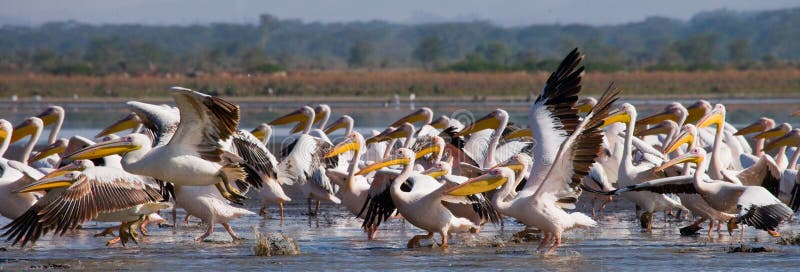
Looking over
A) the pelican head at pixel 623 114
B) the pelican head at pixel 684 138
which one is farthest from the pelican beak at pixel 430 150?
the pelican head at pixel 684 138

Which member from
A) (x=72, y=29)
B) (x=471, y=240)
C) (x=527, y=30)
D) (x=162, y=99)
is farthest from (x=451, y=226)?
(x=72, y=29)

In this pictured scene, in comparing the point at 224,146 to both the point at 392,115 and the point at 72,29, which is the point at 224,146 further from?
the point at 72,29

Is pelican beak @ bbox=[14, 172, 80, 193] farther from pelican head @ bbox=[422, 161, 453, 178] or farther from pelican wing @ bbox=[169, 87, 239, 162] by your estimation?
pelican head @ bbox=[422, 161, 453, 178]

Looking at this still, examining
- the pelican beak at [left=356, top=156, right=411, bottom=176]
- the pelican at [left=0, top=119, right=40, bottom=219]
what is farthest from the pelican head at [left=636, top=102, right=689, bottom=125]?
the pelican at [left=0, top=119, right=40, bottom=219]

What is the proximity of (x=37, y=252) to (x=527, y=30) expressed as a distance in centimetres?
13930

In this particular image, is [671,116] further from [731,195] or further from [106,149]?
[106,149]

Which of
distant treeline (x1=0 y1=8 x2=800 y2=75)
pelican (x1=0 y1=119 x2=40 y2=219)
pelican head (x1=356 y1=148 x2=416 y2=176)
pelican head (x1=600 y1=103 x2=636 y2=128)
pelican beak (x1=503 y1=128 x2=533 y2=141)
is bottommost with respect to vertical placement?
pelican (x1=0 y1=119 x2=40 y2=219)

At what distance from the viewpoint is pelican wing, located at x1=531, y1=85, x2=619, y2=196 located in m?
7.82

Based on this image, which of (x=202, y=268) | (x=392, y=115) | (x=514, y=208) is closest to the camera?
(x=202, y=268)

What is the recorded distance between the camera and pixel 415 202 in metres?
8.70

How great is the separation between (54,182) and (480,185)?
2745 millimetres

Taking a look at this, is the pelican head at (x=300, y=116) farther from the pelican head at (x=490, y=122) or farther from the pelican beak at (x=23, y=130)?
the pelican beak at (x=23, y=130)

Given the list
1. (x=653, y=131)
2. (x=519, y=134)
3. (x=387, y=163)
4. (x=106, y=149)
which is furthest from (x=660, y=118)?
(x=106, y=149)

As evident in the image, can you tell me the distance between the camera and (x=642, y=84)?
38688 millimetres
